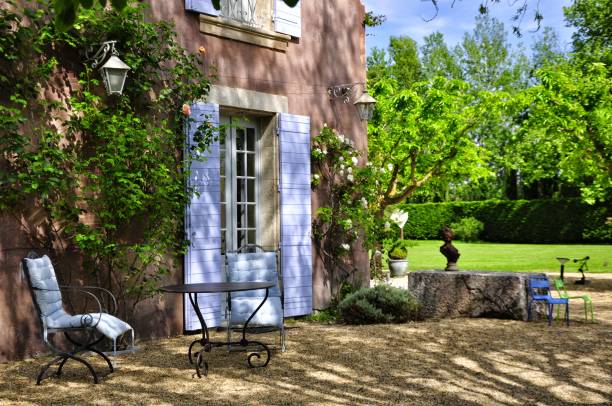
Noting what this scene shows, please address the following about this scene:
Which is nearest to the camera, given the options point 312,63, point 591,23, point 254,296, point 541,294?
point 254,296

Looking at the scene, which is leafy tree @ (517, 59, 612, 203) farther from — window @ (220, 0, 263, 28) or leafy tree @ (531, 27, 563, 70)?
leafy tree @ (531, 27, 563, 70)

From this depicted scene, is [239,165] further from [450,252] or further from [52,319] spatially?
[52,319]

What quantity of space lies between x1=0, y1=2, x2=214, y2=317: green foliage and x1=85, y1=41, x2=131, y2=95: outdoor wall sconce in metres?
0.13

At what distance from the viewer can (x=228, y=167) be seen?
7.81m

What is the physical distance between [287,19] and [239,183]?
212 cm

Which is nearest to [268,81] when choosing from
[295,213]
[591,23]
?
[295,213]

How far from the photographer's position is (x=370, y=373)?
525 centimetres

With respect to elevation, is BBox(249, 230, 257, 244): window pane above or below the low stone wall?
above

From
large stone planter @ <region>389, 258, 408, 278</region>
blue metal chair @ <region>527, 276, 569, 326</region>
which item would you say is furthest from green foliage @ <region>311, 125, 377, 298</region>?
large stone planter @ <region>389, 258, 408, 278</region>

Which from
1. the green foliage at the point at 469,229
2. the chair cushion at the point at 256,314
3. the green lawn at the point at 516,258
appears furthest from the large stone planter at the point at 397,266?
the green foliage at the point at 469,229

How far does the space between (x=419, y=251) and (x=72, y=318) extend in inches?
759

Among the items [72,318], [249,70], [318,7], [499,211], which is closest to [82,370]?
[72,318]

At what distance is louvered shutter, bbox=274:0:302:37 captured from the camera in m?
8.27

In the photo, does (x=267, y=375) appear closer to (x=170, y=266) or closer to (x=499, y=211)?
(x=170, y=266)
